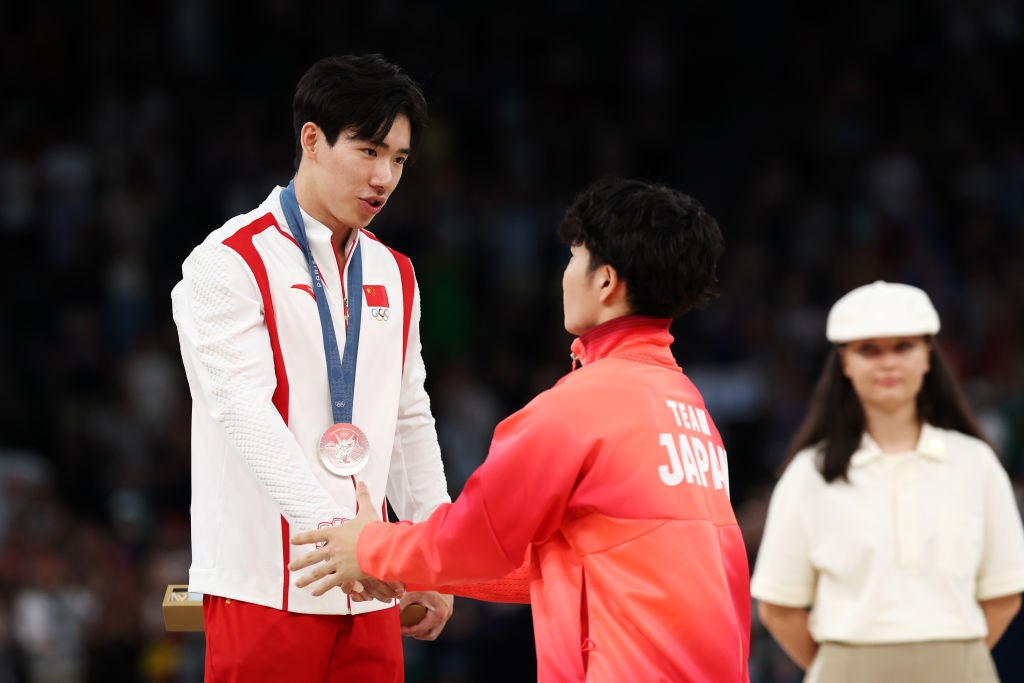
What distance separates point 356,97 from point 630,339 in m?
0.88

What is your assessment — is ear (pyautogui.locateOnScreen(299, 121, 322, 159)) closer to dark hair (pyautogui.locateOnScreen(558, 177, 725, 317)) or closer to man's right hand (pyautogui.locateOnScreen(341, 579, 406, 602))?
dark hair (pyautogui.locateOnScreen(558, 177, 725, 317))

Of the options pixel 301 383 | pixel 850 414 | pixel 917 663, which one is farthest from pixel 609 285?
pixel 917 663

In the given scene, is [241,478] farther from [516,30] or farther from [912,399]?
[516,30]

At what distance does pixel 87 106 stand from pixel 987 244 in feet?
22.5

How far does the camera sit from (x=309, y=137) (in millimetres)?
3635

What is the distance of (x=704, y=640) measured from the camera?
10.6 ft

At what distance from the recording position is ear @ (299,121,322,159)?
3615 millimetres

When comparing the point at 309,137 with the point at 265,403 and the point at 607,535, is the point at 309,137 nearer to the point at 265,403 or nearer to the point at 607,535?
→ the point at 265,403

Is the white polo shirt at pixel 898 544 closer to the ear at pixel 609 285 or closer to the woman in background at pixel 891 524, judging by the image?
the woman in background at pixel 891 524

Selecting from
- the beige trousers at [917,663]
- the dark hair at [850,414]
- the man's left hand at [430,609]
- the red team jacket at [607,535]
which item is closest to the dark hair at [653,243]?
the red team jacket at [607,535]

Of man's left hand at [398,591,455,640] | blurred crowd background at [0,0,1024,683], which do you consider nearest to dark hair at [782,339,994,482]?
man's left hand at [398,591,455,640]

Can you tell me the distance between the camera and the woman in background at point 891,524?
4.16m

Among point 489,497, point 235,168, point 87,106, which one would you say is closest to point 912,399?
point 489,497

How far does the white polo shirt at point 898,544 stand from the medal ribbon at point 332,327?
142 cm
